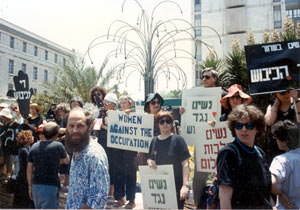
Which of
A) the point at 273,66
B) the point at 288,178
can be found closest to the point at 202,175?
the point at 288,178

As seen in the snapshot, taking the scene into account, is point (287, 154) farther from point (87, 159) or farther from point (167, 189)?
point (87, 159)

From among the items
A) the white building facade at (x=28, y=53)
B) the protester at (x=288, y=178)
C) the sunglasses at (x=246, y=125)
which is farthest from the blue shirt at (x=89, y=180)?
the white building facade at (x=28, y=53)

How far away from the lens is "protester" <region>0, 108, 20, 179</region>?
517 centimetres

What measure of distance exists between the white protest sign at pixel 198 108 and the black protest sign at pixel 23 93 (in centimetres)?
287

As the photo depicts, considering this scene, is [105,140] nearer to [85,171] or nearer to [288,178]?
[85,171]

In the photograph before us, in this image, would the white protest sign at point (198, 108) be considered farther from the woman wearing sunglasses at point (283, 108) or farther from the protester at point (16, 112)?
the protester at point (16, 112)

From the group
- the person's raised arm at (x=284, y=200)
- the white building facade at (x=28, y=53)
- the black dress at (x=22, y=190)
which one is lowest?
the black dress at (x=22, y=190)

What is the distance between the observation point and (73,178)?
224 centimetres

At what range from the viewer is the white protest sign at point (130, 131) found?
12.2 ft

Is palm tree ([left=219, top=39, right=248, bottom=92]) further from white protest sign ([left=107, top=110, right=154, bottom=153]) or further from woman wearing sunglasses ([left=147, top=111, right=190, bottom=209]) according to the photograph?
woman wearing sunglasses ([left=147, top=111, right=190, bottom=209])

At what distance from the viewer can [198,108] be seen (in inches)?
135

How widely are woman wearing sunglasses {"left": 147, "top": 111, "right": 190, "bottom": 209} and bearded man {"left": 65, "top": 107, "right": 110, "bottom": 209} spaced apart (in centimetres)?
93

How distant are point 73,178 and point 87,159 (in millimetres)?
206

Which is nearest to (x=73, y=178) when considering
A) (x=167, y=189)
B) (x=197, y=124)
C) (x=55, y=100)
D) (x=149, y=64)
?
(x=167, y=189)
